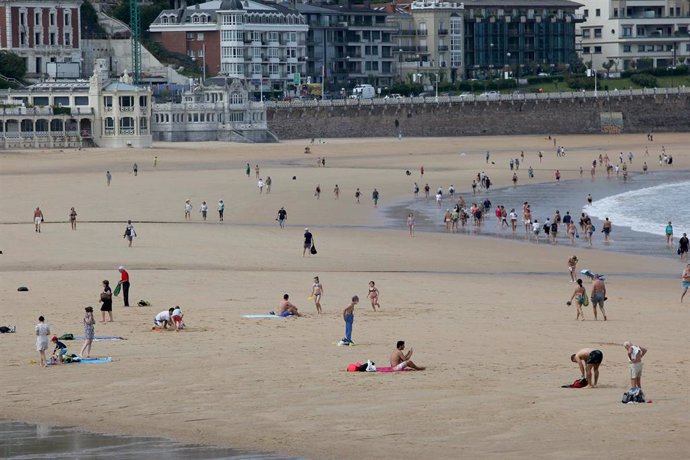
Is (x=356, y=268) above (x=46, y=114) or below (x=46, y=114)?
below

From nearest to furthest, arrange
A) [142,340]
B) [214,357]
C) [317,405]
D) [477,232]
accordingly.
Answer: [317,405]
[214,357]
[142,340]
[477,232]

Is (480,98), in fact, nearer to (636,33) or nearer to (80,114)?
(80,114)

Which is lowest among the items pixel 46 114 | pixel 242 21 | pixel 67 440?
pixel 67 440

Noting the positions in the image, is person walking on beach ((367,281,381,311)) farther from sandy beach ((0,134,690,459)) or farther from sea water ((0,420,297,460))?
sea water ((0,420,297,460))

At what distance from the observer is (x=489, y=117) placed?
103 m

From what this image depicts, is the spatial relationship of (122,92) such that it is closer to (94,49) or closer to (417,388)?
(94,49)

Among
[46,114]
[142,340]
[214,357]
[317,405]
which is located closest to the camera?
[317,405]

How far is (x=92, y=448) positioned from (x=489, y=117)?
8677 centimetres

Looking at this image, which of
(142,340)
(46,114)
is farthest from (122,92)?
(142,340)

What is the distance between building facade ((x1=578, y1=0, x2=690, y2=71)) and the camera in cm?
13162

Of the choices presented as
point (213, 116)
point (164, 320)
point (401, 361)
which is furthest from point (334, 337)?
point (213, 116)

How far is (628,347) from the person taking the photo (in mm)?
19906

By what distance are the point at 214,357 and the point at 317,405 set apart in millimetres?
3668

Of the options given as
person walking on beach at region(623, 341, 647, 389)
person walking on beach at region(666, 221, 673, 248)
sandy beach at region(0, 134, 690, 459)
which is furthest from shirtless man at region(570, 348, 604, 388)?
person walking on beach at region(666, 221, 673, 248)
